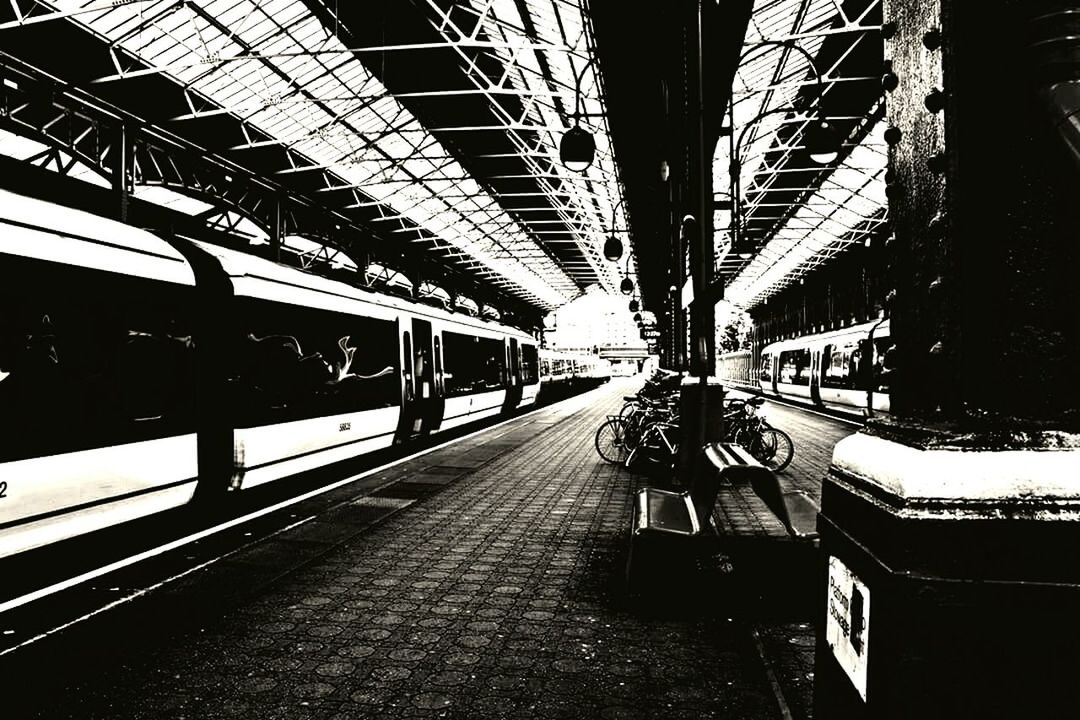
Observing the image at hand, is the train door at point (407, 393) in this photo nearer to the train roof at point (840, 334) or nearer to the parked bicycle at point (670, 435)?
the parked bicycle at point (670, 435)

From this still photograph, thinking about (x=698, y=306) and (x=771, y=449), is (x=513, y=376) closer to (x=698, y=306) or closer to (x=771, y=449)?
(x=771, y=449)

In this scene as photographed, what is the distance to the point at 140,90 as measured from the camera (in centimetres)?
1481

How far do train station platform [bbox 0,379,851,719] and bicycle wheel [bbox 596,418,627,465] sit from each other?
5.37 meters

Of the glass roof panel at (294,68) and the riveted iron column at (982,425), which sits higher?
the glass roof panel at (294,68)

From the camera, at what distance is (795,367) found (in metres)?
30.7

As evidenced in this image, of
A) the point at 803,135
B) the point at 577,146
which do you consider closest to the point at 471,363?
the point at 577,146

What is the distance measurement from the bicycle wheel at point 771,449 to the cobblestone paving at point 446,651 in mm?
6076

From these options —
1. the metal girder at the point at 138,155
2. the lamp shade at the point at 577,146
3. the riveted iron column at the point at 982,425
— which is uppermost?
the metal girder at the point at 138,155

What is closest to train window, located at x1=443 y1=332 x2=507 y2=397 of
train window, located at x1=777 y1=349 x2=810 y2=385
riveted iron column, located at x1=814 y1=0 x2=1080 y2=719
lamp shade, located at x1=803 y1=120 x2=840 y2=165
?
lamp shade, located at x1=803 y1=120 x2=840 y2=165

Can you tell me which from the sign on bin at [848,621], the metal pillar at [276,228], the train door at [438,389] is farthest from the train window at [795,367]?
the sign on bin at [848,621]

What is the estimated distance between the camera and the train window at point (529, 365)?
2747 centimetres

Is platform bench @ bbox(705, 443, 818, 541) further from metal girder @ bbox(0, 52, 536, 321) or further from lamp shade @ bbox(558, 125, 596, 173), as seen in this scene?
metal girder @ bbox(0, 52, 536, 321)

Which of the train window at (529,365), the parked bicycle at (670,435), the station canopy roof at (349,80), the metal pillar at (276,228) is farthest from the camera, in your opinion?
the train window at (529,365)

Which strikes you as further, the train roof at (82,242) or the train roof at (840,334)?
the train roof at (840,334)
